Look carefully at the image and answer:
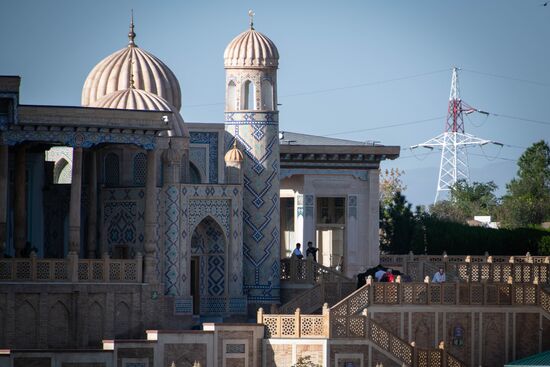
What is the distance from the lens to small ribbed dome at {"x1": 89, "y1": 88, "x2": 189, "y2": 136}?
62.5 meters

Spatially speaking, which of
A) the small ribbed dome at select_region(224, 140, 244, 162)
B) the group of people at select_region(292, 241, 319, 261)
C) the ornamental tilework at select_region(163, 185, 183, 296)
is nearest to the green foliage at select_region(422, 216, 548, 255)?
the group of people at select_region(292, 241, 319, 261)

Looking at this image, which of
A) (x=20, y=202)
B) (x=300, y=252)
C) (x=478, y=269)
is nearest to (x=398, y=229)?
(x=478, y=269)

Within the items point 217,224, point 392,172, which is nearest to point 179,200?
point 217,224

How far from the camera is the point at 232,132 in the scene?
64250 mm

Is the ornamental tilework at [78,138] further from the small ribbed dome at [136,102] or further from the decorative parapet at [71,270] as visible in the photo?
the decorative parapet at [71,270]

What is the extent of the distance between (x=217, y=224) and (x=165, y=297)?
342 centimetres

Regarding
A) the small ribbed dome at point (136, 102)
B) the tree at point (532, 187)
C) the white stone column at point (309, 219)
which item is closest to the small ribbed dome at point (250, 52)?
the small ribbed dome at point (136, 102)

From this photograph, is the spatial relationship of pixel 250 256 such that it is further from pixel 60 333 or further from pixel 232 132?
pixel 60 333

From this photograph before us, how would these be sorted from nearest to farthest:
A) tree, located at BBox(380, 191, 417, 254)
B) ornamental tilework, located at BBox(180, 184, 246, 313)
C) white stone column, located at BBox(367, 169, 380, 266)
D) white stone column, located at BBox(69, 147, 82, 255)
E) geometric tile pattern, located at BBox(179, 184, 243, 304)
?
white stone column, located at BBox(69, 147, 82, 255) → geometric tile pattern, located at BBox(179, 184, 243, 304) → ornamental tilework, located at BBox(180, 184, 246, 313) → white stone column, located at BBox(367, 169, 380, 266) → tree, located at BBox(380, 191, 417, 254)

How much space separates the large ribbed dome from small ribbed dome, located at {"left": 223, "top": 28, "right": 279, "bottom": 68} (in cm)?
276

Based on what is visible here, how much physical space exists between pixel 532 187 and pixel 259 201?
164 feet

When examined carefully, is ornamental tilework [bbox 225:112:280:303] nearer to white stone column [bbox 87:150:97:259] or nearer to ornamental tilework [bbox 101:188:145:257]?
ornamental tilework [bbox 101:188:145:257]

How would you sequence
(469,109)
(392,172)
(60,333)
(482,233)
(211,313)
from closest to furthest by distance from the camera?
Answer: 1. (60,333)
2. (211,313)
3. (482,233)
4. (392,172)
5. (469,109)

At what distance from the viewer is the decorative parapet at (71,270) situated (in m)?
58.0
